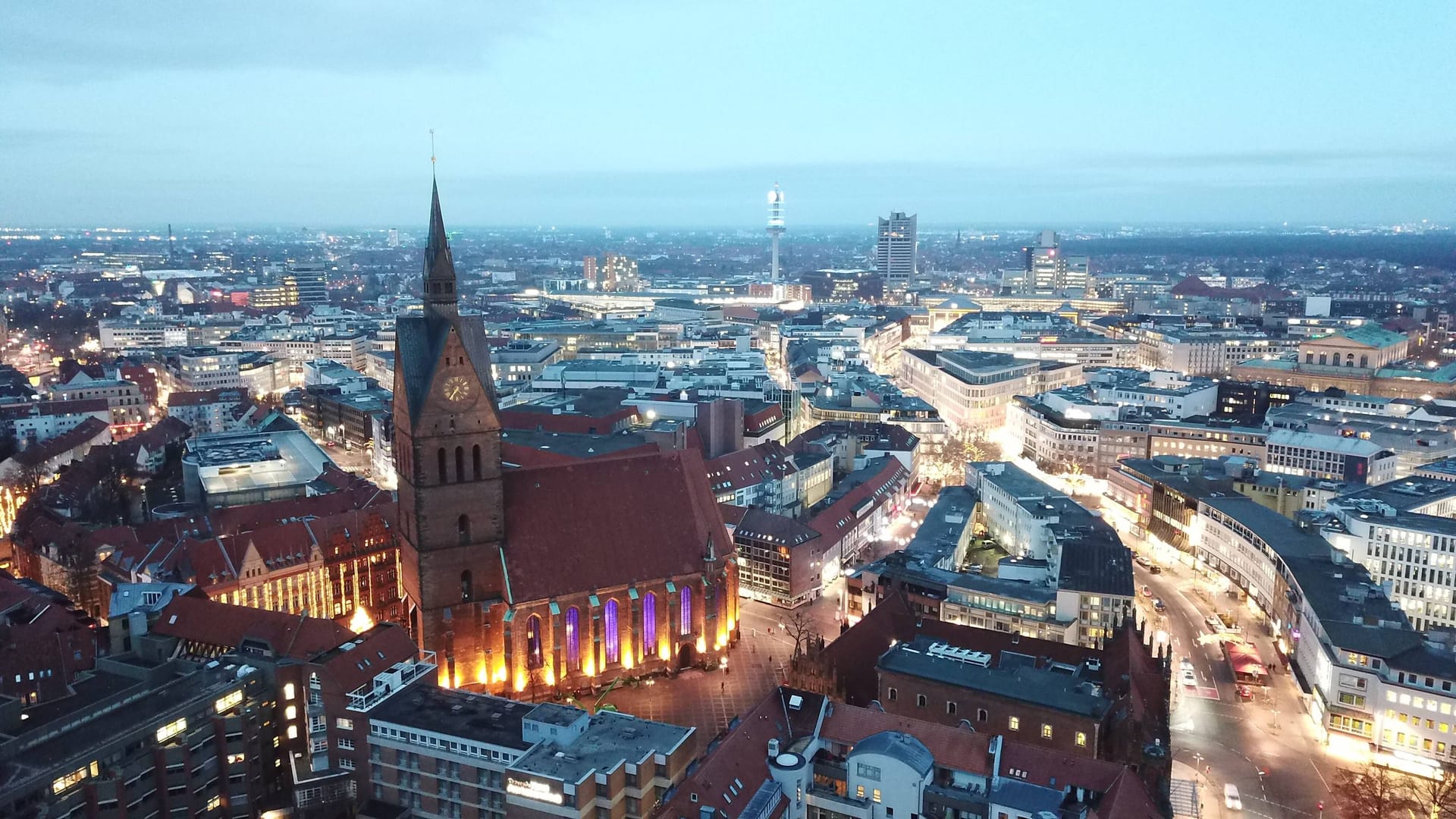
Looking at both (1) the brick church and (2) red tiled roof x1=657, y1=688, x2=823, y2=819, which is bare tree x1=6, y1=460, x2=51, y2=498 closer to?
(1) the brick church

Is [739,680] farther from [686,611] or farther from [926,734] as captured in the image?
[926,734]

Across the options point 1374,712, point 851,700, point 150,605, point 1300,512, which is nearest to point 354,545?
point 150,605

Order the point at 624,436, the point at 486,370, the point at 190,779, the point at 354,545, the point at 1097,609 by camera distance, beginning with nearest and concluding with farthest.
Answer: the point at 190,779, the point at 486,370, the point at 1097,609, the point at 354,545, the point at 624,436

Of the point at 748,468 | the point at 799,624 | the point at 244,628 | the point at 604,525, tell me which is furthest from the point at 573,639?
the point at 748,468

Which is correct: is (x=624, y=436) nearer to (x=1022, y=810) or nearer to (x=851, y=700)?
(x=851, y=700)

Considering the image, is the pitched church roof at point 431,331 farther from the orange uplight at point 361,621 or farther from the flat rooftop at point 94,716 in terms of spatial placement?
Result: the orange uplight at point 361,621

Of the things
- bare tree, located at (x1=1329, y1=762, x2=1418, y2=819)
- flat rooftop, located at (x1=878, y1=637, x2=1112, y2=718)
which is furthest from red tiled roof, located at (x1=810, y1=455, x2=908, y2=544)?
bare tree, located at (x1=1329, y1=762, x2=1418, y2=819)
